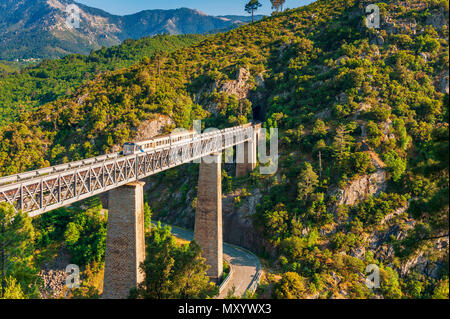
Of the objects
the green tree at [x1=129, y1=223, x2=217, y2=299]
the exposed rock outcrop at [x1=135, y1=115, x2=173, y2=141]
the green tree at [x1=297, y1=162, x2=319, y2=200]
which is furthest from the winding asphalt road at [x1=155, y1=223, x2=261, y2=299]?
the exposed rock outcrop at [x1=135, y1=115, x2=173, y2=141]

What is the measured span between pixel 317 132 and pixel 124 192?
110 ft

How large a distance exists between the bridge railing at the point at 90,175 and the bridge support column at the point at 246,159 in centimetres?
798

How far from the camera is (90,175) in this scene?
21781mm

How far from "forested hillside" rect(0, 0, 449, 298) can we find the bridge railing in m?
13.6

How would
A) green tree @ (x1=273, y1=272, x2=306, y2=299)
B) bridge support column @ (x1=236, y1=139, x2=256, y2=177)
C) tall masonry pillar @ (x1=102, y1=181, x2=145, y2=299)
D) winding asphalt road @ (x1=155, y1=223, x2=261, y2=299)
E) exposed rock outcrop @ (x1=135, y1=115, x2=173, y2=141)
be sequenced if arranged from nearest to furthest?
1. tall masonry pillar @ (x1=102, y1=181, x2=145, y2=299)
2. green tree @ (x1=273, y1=272, x2=306, y2=299)
3. winding asphalt road @ (x1=155, y1=223, x2=261, y2=299)
4. bridge support column @ (x1=236, y1=139, x2=256, y2=177)
5. exposed rock outcrop @ (x1=135, y1=115, x2=173, y2=141)

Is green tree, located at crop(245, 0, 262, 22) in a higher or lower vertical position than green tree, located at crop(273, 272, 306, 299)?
higher

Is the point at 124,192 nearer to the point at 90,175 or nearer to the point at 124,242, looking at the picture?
the point at 90,175

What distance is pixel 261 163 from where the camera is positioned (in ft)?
172

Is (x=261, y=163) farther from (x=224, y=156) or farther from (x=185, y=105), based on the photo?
(x=185, y=105)

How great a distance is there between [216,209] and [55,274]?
1999 centimetres

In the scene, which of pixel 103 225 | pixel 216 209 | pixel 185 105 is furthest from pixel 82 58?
pixel 216 209

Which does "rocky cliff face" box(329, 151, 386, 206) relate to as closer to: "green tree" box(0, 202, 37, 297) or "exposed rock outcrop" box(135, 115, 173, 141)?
"exposed rock outcrop" box(135, 115, 173, 141)

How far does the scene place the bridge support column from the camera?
5325cm

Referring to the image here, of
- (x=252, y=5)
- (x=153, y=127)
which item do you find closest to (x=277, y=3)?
(x=252, y=5)
